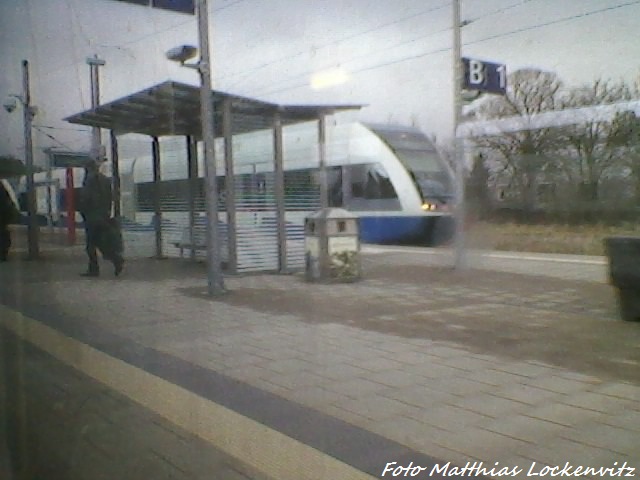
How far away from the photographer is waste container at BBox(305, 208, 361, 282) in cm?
1019

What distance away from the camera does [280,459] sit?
11.3ft

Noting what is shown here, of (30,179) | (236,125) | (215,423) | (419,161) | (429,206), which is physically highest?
(236,125)

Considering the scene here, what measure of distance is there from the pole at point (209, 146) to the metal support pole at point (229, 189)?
169cm

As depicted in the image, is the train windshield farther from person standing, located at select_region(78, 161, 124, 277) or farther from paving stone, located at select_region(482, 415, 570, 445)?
paving stone, located at select_region(482, 415, 570, 445)

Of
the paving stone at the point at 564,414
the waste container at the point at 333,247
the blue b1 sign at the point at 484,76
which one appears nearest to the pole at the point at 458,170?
the blue b1 sign at the point at 484,76

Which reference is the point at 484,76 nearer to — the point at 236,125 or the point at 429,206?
the point at 236,125

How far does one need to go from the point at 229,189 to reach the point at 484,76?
15.3ft

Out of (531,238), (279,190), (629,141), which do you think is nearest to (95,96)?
(279,190)

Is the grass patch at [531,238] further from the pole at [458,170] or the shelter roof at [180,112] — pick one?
the shelter roof at [180,112]

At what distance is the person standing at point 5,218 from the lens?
525 inches

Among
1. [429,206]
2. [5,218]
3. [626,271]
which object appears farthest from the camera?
[429,206]

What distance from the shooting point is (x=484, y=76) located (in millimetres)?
10680

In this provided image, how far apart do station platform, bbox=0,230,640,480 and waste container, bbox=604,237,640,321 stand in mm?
196

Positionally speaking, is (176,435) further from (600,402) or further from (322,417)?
(600,402)
